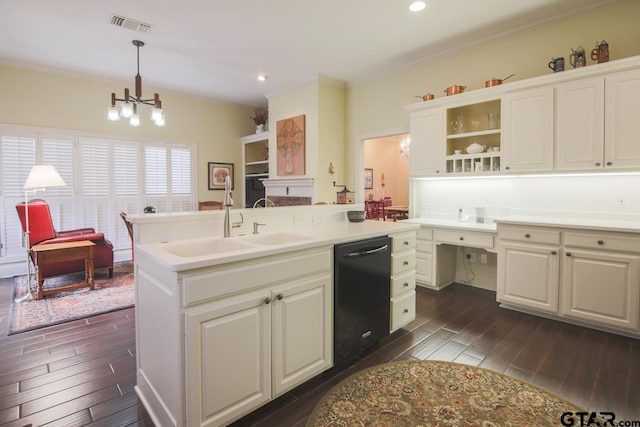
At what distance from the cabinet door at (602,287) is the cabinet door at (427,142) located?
5.58 ft

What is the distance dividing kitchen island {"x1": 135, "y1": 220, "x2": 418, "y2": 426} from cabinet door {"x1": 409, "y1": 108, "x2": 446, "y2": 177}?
2.38 meters

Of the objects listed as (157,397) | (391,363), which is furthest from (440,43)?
(157,397)

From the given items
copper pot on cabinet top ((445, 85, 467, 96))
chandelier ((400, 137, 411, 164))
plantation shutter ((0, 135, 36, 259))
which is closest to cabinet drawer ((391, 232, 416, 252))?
copper pot on cabinet top ((445, 85, 467, 96))

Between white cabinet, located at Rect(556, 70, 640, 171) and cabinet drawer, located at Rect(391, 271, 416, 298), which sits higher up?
white cabinet, located at Rect(556, 70, 640, 171)

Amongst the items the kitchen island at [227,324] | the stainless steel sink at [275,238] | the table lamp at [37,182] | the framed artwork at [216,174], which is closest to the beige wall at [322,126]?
the framed artwork at [216,174]

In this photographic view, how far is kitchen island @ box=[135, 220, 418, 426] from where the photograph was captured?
1.50 m

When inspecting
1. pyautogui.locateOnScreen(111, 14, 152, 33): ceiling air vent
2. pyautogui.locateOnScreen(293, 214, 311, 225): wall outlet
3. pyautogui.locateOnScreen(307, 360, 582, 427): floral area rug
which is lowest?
pyautogui.locateOnScreen(307, 360, 582, 427): floral area rug

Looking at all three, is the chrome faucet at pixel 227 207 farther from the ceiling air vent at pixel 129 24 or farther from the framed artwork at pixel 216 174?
the framed artwork at pixel 216 174

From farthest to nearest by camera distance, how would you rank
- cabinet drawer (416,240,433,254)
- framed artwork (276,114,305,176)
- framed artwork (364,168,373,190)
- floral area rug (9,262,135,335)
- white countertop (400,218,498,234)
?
1. framed artwork (364,168,373,190)
2. framed artwork (276,114,305,176)
3. cabinet drawer (416,240,433,254)
4. white countertop (400,218,498,234)
5. floral area rug (9,262,135,335)

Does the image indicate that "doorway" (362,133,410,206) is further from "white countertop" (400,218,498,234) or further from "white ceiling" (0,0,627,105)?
"white countertop" (400,218,498,234)

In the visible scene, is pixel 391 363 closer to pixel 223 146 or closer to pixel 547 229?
pixel 547 229

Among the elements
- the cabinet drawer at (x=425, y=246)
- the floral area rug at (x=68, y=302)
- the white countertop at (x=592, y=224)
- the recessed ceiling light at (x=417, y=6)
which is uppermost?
the recessed ceiling light at (x=417, y=6)

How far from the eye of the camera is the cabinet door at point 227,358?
1.50 metres

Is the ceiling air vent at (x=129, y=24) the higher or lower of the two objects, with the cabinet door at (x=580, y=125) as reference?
higher
